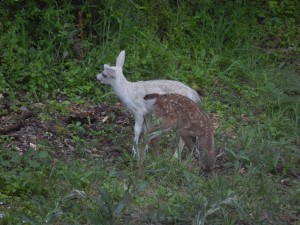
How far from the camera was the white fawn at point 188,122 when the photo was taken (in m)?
9.24

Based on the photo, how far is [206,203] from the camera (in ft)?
24.0

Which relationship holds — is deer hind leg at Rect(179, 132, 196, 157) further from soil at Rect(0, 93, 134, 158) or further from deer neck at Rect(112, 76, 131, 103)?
deer neck at Rect(112, 76, 131, 103)

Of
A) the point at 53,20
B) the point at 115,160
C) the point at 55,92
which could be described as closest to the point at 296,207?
the point at 115,160

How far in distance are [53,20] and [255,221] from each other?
197 inches

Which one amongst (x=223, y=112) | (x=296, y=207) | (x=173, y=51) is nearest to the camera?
(x=296, y=207)

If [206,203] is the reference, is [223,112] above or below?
below

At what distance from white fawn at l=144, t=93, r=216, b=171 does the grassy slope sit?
0.28 metres

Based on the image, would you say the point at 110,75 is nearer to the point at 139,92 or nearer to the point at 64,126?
the point at 139,92

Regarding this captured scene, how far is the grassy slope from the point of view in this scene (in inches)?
308

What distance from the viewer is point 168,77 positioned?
38.1ft

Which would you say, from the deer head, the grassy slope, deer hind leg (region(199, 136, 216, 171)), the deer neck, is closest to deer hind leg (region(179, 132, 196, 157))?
deer hind leg (region(199, 136, 216, 171))

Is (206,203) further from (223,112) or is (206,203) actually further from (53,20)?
(53,20)

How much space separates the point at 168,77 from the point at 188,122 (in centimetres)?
219

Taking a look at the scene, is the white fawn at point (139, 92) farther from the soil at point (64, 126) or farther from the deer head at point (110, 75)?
the soil at point (64, 126)
